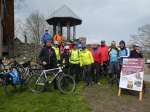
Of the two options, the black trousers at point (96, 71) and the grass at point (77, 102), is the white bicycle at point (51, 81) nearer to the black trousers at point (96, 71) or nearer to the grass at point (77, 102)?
the grass at point (77, 102)

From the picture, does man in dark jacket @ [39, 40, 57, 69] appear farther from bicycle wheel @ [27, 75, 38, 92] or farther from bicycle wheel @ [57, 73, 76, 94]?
bicycle wheel @ [57, 73, 76, 94]

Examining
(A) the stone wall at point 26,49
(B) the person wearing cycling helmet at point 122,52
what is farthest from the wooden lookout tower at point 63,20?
(B) the person wearing cycling helmet at point 122,52

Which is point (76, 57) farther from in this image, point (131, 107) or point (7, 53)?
point (7, 53)

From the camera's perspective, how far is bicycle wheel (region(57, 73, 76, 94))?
15000 mm

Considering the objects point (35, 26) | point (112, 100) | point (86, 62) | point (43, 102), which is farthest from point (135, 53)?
point (35, 26)

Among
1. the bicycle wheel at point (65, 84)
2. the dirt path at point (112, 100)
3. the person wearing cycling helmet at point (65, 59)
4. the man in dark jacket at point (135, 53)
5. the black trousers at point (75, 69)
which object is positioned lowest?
the dirt path at point (112, 100)

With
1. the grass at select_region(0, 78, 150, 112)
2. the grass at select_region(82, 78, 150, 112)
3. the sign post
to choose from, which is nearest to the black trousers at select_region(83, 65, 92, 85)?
the grass at select_region(82, 78, 150, 112)

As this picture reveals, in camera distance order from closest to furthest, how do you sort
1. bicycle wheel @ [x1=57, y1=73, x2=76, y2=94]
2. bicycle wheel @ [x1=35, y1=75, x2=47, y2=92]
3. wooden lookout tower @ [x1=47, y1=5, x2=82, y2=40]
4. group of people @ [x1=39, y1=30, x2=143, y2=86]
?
bicycle wheel @ [x1=57, y1=73, x2=76, y2=94]
bicycle wheel @ [x1=35, y1=75, x2=47, y2=92]
group of people @ [x1=39, y1=30, x2=143, y2=86]
wooden lookout tower @ [x1=47, y1=5, x2=82, y2=40]

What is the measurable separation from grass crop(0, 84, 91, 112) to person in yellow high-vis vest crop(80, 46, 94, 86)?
6.91 ft

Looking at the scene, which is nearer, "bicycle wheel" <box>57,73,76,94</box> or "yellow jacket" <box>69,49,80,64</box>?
"bicycle wheel" <box>57,73,76,94</box>

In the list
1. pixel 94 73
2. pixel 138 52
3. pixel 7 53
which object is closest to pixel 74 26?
pixel 7 53

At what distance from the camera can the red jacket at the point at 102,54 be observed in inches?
711

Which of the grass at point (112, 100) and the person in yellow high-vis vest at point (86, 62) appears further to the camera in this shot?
the person in yellow high-vis vest at point (86, 62)

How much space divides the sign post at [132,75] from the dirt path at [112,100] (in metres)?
0.36
